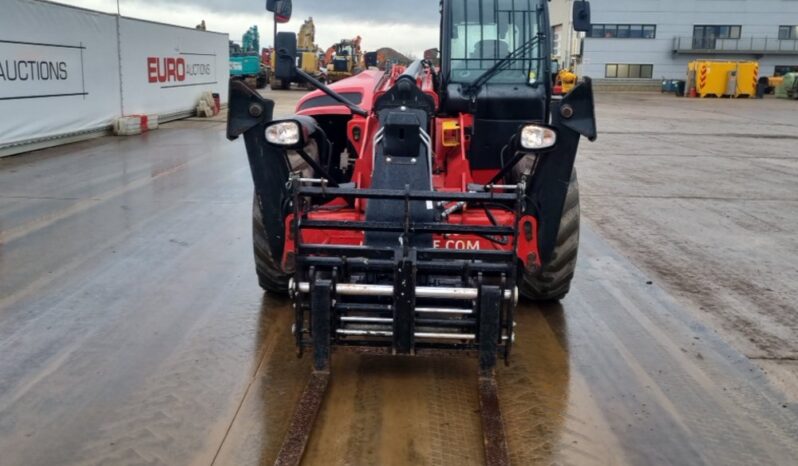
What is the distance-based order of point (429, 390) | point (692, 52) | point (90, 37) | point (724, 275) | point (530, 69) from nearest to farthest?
point (429, 390), point (530, 69), point (724, 275), point (90, 37), point (692, 52)

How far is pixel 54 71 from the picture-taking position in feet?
50.8

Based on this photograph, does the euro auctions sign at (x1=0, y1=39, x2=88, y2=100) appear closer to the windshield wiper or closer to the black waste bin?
the windshield wiper

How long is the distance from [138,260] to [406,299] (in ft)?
13.2

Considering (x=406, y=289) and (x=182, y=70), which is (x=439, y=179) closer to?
(x=406, y=289)

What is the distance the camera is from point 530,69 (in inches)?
248

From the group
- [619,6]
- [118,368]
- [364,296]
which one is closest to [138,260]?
[118,368]

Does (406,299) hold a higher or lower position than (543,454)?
higher

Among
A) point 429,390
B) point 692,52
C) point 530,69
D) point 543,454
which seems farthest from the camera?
point 692,52

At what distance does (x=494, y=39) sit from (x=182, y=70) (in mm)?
18090

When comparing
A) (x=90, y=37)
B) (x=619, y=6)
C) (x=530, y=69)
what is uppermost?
(x=619, y=6)

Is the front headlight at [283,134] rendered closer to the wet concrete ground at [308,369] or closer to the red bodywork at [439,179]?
the red bodywork at [439,179]

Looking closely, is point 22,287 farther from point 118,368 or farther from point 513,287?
point 513,287

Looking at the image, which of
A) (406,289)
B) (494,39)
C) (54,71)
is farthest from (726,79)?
(406,289)

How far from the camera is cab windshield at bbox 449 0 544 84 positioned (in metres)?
6.32
